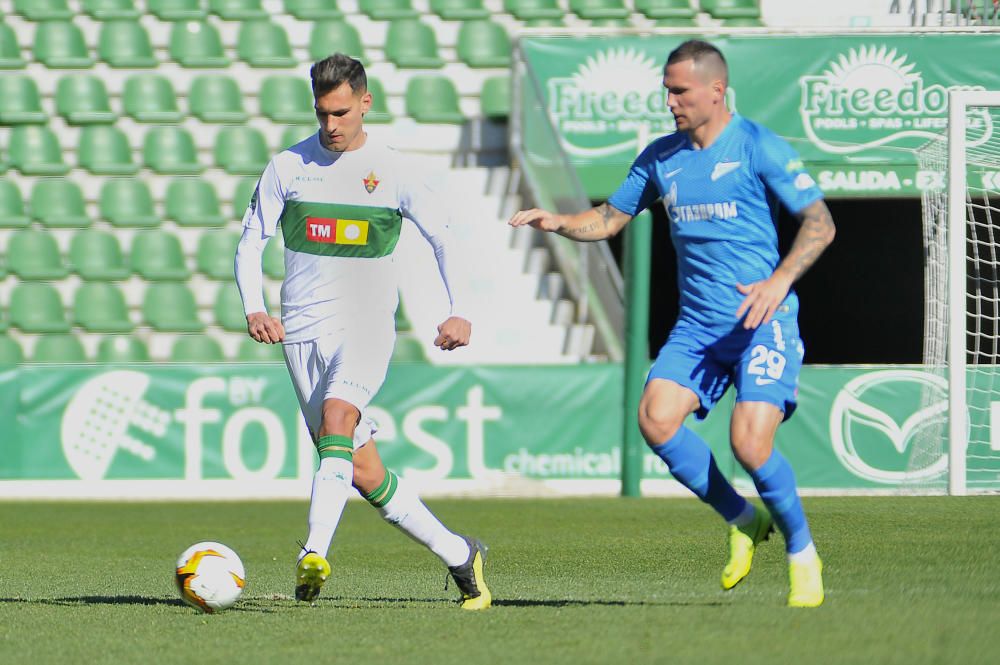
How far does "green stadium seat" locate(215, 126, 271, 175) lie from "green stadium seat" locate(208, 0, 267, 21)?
168 cm

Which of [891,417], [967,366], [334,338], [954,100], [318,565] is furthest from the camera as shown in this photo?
[891,417]

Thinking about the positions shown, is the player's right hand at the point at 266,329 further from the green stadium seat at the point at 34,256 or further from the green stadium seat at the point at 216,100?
the green stadium seat at the point at 216,100

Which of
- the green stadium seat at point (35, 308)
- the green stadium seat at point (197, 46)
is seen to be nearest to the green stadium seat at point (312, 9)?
the green stadium seat at point (197, 46)

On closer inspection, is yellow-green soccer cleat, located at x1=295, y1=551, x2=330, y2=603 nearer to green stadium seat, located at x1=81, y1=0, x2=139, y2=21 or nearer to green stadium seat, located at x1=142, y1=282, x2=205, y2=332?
green stadium seat, located at x1=142, y1=282, x2=205, y2=332

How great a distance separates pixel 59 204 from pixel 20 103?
5.04 feet

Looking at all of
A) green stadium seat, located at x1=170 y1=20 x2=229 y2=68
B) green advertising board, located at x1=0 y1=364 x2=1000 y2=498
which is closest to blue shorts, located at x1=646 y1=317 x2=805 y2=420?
green advertising board, located at x1=0 y1=364 x2=1000 y2=498

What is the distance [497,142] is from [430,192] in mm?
11224

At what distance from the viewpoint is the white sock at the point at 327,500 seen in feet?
17.9

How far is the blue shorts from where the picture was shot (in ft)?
17.9

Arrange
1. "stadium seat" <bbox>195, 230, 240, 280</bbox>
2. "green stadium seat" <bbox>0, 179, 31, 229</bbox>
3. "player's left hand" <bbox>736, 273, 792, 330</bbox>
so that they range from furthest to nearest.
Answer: "green stadium seat" <bbox>0, 179, 31, 229</bbox>, "stadium seat" <bbox>195, 230, 240, 280</bbox>, "player's left hand" <bbox>736, 273, 792, 330</bbox>

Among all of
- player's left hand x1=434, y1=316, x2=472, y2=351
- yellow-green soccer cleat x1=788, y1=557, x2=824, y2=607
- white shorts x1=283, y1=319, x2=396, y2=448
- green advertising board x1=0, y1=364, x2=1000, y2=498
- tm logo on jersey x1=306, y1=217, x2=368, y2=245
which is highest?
tm logo on jersey x1=306, y1=217, x2=368, y2=245

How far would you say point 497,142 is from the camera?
17031mm

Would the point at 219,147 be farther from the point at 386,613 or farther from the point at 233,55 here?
the point at 386,613

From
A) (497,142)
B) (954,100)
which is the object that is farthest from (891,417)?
(497,142)
